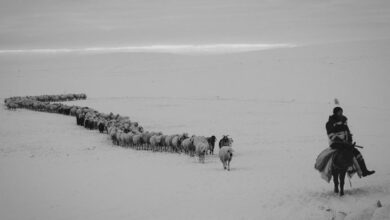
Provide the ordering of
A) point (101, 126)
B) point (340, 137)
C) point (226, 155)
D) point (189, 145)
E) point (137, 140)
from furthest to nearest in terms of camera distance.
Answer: point (101, 126), point (137, 140), point (189, 145), point (226, 155), point (340, 137)

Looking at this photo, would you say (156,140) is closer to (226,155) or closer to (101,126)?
(226,155)

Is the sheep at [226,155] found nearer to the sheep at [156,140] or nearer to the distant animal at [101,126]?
the sheep at [156,140]

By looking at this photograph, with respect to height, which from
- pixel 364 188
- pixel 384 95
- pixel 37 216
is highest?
pixel 384 95

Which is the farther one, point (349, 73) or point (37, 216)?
point (349, 73)

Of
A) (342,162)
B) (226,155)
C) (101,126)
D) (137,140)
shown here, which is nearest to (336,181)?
(342,162)

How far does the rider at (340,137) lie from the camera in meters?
9.73

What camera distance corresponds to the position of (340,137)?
9758 mm

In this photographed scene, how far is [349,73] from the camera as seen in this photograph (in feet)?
153

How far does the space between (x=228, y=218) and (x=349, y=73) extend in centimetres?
4077

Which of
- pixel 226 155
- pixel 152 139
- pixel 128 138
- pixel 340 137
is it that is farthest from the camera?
pixel 128 138

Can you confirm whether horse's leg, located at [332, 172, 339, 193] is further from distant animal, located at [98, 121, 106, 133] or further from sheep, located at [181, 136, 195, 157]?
distant animal, located at [98, 121, 106, 133]

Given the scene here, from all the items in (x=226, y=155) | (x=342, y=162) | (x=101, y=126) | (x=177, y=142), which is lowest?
(x=226, y=155)

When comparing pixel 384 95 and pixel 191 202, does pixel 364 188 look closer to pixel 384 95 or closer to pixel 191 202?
pixel 191 202

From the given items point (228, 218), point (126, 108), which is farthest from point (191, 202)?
point (126, 108)
